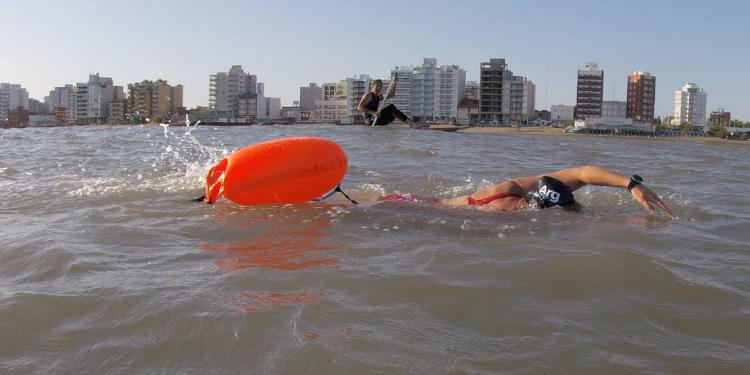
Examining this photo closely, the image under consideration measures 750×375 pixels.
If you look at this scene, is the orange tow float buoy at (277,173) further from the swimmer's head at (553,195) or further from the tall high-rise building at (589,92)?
the tall high-rise building at (589,92)

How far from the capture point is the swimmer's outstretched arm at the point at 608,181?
5090mm

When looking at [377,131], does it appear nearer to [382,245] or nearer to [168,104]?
[382,245]

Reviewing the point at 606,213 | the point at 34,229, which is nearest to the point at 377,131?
the point at 606,213

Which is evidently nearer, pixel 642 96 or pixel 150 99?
pixel 150 99

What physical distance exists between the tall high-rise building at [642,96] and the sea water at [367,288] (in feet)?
452

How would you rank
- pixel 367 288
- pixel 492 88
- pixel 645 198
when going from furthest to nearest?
pixel 492 88, pixel 645 198, pixel 367 288

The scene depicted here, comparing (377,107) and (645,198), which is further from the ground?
(377,107)

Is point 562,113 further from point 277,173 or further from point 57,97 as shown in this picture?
point 57,97

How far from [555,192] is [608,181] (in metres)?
0.48

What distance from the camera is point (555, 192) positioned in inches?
205

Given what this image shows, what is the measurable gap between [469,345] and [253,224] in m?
2.89

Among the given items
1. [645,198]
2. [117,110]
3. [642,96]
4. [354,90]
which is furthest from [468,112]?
[645,198]

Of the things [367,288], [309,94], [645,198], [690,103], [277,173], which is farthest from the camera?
[309,94]

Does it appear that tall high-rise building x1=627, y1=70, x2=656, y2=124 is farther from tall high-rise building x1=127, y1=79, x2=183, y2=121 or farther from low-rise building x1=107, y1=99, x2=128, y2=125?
low-rise building x1=107, y1=99, x2=128, y2=125
